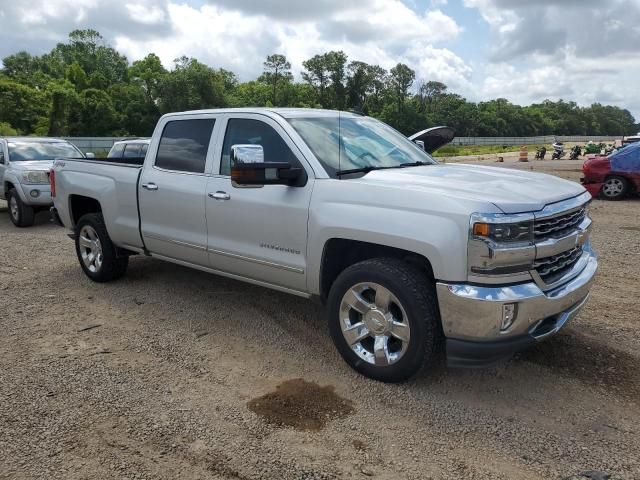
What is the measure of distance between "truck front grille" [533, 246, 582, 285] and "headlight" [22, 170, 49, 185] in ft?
31.5

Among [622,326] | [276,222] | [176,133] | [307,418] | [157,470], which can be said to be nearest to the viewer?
[157,470]

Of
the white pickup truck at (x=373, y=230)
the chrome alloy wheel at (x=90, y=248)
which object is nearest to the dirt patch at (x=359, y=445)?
the white pickup truck at (x=373, y=230)

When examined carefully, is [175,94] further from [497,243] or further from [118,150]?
[497,243]

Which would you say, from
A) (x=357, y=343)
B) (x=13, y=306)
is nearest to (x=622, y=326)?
(x=357, y=343)

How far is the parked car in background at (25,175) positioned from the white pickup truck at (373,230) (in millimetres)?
6036

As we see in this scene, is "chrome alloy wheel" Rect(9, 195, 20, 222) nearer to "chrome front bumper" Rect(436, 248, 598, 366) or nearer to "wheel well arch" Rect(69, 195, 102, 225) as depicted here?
"wheel well arch" Rect(69, 195, 102, 225)

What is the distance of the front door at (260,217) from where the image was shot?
4066 mm

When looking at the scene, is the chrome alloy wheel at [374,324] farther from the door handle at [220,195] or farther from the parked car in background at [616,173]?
the parked car in background at [616,173]

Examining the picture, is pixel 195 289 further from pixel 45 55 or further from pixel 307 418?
pixel 45 55

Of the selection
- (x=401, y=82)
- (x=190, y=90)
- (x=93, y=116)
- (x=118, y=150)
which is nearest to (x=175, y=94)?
(x=190, y=90)

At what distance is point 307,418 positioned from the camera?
Result: 336cm

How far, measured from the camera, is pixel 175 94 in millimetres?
67812

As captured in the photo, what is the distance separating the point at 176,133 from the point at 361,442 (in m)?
3.44

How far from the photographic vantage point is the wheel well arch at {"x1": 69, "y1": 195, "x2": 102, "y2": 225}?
21.0 ft
